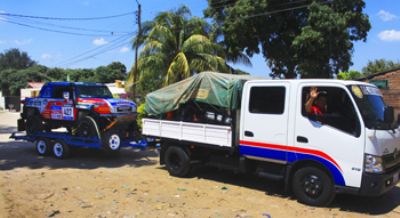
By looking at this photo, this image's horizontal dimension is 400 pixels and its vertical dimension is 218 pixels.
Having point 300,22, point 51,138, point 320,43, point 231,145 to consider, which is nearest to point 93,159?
point 51,138

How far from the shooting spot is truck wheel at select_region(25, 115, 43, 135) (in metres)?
12.5

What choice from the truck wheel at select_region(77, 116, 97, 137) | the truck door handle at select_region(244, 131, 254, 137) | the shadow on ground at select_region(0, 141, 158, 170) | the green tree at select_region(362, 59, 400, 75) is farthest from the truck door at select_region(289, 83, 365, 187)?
the green tree at select_region(362, 59, 400, 75)

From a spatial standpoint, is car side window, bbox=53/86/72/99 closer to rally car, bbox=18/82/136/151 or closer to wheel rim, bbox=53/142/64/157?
rally car, bbox=18/82/136/151

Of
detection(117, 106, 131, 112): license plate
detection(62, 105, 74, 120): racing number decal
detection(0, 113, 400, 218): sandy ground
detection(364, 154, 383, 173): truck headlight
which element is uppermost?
detection(117, 106, 131, 112): license plate

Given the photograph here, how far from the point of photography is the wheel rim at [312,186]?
6.80 meters

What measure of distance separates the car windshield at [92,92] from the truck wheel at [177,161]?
12.6 feet

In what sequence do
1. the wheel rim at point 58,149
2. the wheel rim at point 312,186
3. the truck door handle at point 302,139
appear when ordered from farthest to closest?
the wheel rim at point 58,149
the truck door handle at point 302,139
the wheel rim at point 312,186

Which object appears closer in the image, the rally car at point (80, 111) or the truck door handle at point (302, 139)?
the truck door handle at point (302, 139)

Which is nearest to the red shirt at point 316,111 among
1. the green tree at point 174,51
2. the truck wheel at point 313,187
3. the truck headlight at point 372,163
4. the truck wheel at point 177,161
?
the truck wheel at point 313,187

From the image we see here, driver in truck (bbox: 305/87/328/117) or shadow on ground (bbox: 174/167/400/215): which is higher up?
driver in truck (bbox: 305/87/328/117)

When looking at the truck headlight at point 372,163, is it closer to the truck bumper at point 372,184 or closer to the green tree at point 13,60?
the truck bumper at point 372,184

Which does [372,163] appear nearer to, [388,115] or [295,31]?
[388,115]

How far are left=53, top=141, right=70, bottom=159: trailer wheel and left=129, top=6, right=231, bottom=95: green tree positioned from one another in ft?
25.5

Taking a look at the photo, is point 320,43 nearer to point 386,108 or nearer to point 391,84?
point 391,84
